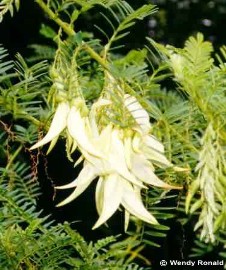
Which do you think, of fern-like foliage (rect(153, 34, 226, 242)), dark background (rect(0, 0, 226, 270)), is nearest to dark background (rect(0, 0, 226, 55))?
dark background (rect(0, 0, 226, 270))

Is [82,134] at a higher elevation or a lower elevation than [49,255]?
higher

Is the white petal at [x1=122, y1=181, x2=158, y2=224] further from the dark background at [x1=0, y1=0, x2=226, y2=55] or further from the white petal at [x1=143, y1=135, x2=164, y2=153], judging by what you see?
the dark background at [x1=0, y1=0, x2=226, y2=55]

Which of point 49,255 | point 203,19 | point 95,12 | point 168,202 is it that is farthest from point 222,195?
point 203,19

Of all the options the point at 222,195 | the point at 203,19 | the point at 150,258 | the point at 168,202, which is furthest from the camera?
the point at 203,19

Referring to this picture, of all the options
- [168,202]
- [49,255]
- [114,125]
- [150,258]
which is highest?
[114,125]

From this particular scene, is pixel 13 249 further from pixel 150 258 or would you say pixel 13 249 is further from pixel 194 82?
pixel 150 258

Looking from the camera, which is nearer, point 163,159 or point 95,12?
point 163,159
